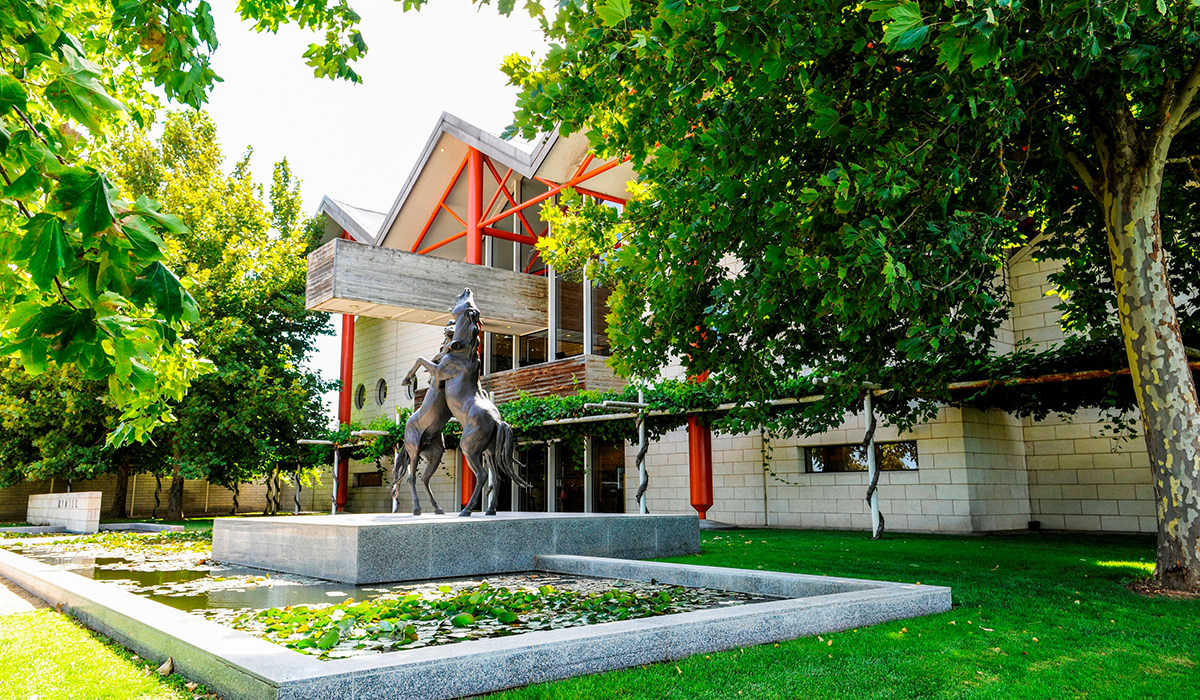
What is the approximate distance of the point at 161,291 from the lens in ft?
6.61

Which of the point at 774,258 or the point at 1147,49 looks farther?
the point at 774,258

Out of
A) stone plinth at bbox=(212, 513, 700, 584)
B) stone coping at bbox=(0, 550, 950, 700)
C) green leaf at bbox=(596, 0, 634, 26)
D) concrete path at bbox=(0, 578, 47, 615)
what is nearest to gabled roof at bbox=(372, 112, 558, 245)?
stone plinth at bbox=(212, 513, 700, 584)

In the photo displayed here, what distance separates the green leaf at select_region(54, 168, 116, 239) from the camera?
1869 millimetres

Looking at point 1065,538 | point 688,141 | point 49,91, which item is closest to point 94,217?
point 49,91

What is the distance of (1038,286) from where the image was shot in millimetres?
14711

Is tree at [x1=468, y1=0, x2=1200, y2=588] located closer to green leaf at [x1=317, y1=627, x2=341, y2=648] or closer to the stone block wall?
green leaf at [x1=317, y1=627, x2=341, y2=648]

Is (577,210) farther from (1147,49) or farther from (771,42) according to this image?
(1147,49)

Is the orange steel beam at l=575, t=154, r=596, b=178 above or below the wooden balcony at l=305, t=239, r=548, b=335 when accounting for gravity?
above

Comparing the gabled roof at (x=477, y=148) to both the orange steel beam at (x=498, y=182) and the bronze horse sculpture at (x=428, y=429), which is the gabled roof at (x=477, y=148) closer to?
the orange steel beam at (x=498, y=182)

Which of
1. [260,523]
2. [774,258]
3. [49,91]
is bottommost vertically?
[260,523]

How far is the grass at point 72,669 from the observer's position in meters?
3.47

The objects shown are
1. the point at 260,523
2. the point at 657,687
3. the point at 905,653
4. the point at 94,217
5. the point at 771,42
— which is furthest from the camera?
the point at 260,523

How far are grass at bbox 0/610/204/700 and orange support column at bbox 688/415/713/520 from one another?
11.2 metres

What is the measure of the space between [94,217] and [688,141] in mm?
5412
